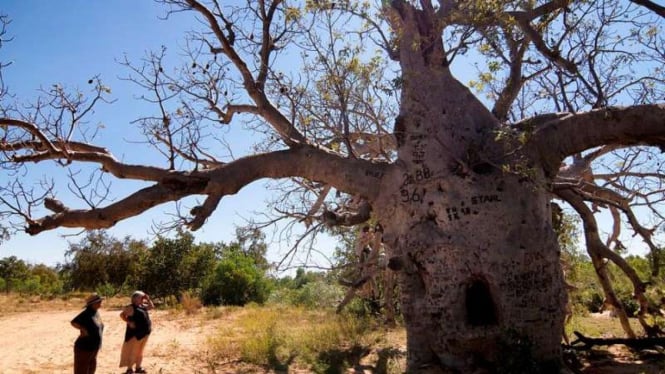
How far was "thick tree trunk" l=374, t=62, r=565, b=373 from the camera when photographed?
4.88 m

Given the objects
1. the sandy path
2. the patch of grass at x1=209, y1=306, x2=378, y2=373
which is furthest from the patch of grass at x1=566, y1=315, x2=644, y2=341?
the sandy path

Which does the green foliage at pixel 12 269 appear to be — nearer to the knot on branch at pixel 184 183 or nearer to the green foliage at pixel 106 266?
the green foliage at pixel 106 266

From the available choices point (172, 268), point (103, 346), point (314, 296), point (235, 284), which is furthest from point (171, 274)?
point (103, 346)

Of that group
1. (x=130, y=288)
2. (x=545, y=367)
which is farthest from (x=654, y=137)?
(x=130, y=288)

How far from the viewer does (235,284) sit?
20125mm

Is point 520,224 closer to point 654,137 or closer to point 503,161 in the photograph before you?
point 503,161

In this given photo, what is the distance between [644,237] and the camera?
668cm

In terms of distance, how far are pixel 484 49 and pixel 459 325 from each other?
9.16 feet

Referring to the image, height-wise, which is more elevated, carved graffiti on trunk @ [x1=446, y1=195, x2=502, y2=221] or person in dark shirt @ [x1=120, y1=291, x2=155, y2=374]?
carved graffiti on trunk @ [x1=446, y1=195, x2=502, y2=221]

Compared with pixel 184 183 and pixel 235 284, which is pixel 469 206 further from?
pixel 235 284

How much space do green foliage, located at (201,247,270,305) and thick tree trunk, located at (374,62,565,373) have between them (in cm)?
1407

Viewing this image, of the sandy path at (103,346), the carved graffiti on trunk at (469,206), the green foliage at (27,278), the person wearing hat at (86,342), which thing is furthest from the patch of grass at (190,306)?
the carved graffiti on trunk at (469,206)

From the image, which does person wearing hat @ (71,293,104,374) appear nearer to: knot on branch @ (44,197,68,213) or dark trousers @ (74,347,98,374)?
dark trousers @ (74,347,98,374)

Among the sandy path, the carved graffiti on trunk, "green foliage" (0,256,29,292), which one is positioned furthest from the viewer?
"green foliage" (0,256,29,292)
